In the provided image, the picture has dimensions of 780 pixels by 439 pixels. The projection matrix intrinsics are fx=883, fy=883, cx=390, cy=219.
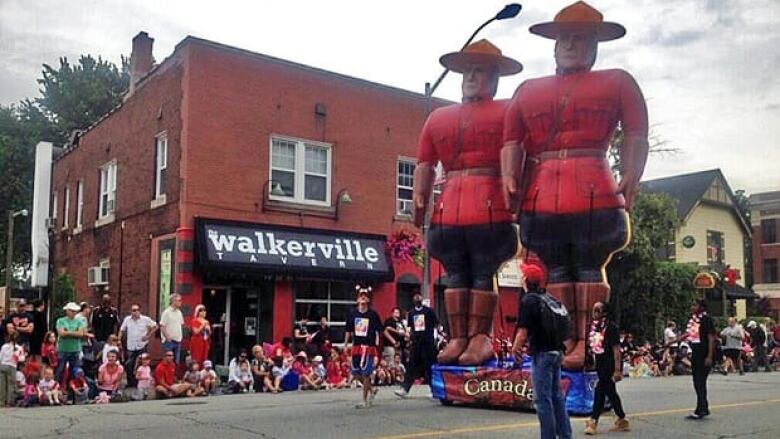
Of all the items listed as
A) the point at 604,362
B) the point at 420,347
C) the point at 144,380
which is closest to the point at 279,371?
the point at 144,380

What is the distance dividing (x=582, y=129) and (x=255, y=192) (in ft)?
36.6

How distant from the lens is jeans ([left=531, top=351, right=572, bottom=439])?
734 centimetres

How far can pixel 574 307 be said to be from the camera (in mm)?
9773

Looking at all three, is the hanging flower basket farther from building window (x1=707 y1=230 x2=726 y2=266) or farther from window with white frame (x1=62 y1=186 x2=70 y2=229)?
building window (x1=707 y1=230 x2=726 y2=266)

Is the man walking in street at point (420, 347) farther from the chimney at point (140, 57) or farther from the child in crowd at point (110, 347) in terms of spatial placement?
the chimney at point (140, 57)

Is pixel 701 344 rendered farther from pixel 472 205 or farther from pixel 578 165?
pixel 472 205

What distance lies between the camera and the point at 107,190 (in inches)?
944

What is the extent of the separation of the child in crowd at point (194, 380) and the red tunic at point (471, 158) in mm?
6125

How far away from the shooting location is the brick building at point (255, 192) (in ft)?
62.0

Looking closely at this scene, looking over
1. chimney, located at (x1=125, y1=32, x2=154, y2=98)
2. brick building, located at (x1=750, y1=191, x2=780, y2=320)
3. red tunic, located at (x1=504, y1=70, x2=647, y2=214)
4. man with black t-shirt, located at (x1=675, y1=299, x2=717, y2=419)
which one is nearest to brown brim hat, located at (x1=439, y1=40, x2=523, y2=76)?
red tunic, located at (x1=504, y1=70, x2=647, y2=214)

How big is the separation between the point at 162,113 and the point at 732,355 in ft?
50.5

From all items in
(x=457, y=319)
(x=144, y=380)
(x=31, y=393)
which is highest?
(x=457, y=319)

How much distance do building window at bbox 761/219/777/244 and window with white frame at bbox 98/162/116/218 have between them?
34483 millimetres

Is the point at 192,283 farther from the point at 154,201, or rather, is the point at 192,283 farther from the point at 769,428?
the point at 769,428
